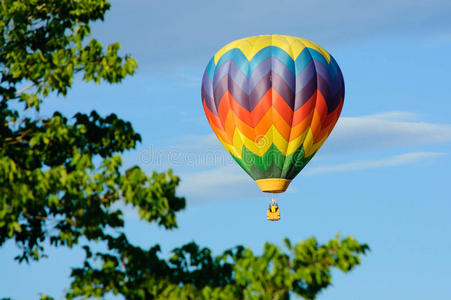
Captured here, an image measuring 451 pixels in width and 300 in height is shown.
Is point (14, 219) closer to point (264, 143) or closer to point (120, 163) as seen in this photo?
point (120, 163)

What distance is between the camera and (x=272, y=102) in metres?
45.9

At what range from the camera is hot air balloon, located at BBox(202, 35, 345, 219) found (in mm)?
45781

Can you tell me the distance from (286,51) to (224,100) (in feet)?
12.3

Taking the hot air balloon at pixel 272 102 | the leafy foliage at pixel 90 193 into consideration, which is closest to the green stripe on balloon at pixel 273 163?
the hot air balloon at pixel 272 102

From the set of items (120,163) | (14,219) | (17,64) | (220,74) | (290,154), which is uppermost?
(220,74)

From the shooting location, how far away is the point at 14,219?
21.2 meters

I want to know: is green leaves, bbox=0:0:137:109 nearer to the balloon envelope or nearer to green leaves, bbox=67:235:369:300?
green leaves, bbox=67:235:369:300

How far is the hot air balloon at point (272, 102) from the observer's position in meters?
45.8

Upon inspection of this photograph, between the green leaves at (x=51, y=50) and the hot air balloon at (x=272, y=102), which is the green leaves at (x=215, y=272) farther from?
the hot air balloon at (x=272, y=102)

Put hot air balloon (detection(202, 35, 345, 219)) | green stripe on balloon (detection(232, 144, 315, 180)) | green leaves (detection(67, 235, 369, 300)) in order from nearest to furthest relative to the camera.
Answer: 1. green leaves (detection(67, 235, 369, 300))
2. hot air balloon (detection(202, 35, 345, 219))
3. green stripe on balloon (detection(232, 144, 315, 180))

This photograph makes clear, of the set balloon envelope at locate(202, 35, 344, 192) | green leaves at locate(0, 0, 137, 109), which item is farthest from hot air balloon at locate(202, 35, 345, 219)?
green leaves at locate(0, 0, 137, 109)

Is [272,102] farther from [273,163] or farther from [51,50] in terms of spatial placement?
[51,50]

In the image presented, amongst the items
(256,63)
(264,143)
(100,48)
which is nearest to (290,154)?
(264,143)

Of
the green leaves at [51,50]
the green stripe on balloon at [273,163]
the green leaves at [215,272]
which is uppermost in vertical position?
the green stripe on balloon at [273,163]
